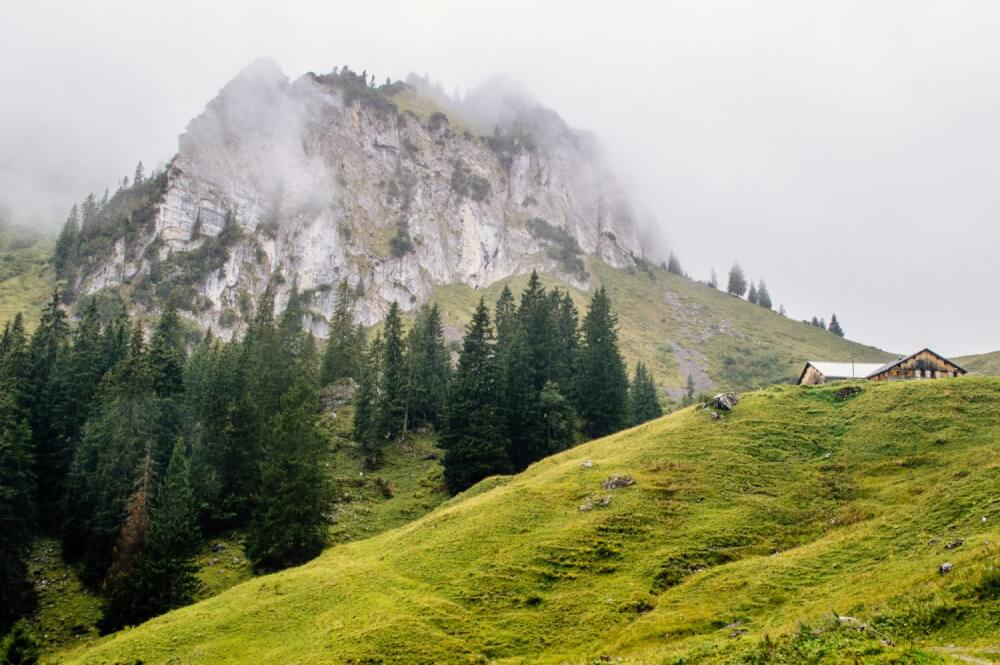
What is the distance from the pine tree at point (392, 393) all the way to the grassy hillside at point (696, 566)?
38334 millimetres

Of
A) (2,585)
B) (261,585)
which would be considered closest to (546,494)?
(261,585)

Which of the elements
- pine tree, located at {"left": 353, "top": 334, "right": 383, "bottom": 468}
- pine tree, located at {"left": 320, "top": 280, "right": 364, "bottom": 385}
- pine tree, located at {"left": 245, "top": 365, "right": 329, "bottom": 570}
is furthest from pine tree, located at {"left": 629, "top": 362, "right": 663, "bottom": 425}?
pine tree, located at {"left": 245, "top": 365, "right": 329, "bottom": 570}

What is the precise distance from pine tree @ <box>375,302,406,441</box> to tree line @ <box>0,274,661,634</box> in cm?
30

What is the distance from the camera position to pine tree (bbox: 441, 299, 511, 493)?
2694 inches

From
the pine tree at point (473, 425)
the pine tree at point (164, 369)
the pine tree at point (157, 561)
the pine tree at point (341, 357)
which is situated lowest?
the pine tree at point (157, 561)

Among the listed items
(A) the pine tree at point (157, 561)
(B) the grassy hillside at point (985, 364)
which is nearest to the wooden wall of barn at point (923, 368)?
(A) the pine tree at point (157, 561)

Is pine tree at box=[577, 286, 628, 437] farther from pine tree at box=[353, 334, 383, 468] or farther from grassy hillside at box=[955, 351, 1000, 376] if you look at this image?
grassy hillside at box=[955, 351, 1000, 376]

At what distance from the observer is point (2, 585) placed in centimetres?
5062

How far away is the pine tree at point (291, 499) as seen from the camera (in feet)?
176

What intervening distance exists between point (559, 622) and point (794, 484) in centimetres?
2070

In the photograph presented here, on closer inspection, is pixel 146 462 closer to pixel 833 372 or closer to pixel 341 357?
pixel 341 357

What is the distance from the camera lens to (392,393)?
90625 mm

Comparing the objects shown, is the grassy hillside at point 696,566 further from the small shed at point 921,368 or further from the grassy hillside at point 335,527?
the small shed at point 921,368

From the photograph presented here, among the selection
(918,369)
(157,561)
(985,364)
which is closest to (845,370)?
(918,369)
